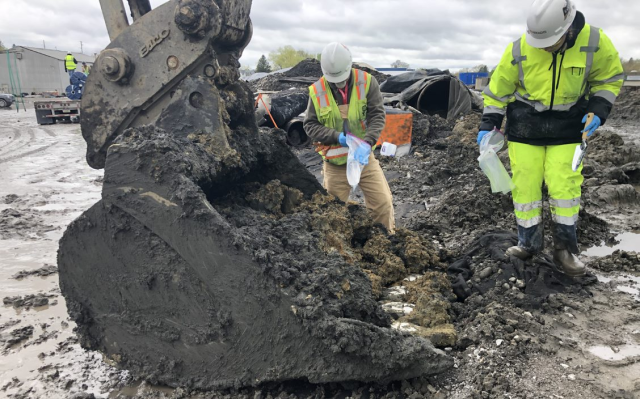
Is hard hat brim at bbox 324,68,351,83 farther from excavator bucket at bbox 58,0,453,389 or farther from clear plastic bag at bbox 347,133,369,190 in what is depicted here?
excavator bucket at bbox 58,0,453,389

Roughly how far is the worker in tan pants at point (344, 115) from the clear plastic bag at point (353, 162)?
0.12 ft

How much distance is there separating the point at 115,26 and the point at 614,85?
137 inches

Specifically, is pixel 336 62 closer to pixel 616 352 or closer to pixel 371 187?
pixel 371 187

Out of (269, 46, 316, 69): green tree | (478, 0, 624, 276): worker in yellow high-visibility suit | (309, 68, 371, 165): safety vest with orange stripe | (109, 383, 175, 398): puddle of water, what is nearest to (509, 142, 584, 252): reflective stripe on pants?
(478, 0, 624, 276): worker in yellow high-visibility suit

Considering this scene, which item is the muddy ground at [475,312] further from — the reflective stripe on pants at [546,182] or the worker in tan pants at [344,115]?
the worker in tan pants at [344,115]

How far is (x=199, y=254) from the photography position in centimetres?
229

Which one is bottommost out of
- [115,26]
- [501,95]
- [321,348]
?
[321,348]

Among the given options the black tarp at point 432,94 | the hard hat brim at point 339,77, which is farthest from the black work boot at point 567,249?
the black tarp at point 432,94

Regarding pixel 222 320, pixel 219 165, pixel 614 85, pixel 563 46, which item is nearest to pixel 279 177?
pixel 219 165

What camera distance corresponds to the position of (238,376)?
90.6 inches

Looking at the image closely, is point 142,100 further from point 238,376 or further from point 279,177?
point 238,376

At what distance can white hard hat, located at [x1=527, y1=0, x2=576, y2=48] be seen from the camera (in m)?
2.88

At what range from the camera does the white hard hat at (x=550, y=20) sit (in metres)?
2.88

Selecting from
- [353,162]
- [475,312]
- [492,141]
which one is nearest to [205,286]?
[475,312]
